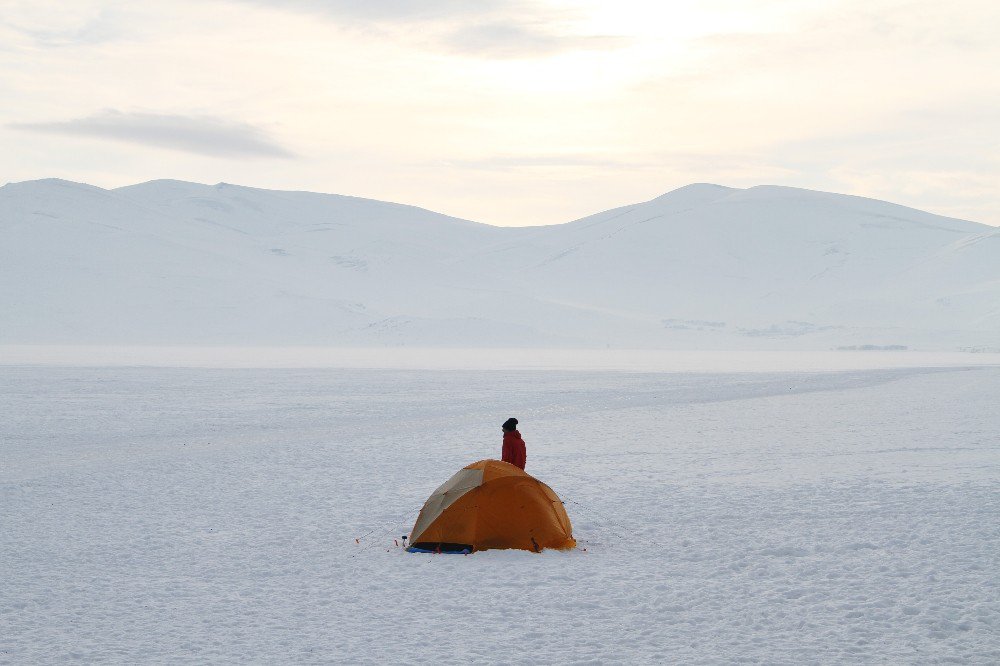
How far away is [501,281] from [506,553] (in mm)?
154168

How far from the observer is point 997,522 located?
39.3 ft

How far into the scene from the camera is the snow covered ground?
8.12m

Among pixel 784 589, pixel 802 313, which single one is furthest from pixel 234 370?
pixel 802 313

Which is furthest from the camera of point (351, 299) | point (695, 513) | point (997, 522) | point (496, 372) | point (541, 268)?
point (541, 268)

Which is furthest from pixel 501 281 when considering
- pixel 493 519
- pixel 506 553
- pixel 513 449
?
pixel 506 553

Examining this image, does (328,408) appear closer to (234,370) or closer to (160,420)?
(160,420)

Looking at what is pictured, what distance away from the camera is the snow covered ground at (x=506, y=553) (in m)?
8.12

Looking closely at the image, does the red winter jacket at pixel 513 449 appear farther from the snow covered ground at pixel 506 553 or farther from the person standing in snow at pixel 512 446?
the snow covered ground at pixel 506 553

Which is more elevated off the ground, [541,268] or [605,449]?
[541,268]

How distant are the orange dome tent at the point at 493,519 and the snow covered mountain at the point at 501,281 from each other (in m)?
100

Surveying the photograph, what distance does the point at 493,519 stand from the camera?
1123 cm

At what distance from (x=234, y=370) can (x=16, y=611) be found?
142ft

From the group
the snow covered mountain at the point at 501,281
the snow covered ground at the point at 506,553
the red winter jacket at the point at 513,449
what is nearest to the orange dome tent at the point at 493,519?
the snow covered ground at the point at 506,553

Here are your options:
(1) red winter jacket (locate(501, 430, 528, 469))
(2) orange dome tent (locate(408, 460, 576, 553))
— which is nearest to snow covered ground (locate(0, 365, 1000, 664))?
(2) orange dome tent (locate(408, 460, 576, 553))
